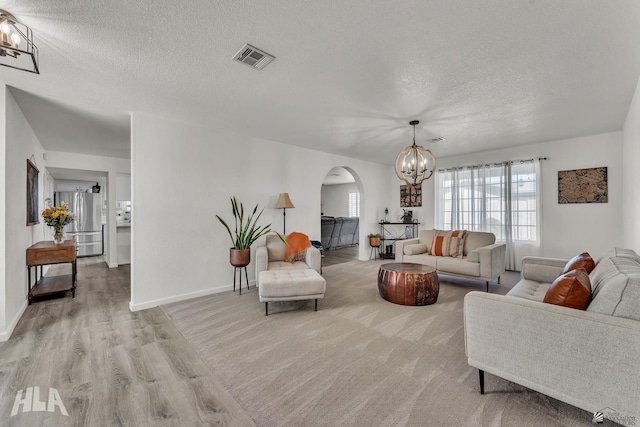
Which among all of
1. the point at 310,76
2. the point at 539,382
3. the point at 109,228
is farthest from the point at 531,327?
the point at 109,228

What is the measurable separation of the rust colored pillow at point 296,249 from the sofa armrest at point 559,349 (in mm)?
2726

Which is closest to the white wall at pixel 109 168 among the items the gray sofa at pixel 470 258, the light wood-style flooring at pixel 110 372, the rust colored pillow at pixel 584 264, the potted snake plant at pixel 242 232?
the light wood-style flooring at pixel 110 372

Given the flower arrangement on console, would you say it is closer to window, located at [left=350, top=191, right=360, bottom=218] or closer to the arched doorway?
the arched doorway

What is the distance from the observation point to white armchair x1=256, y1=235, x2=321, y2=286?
3.79 m

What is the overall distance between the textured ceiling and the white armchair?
5.79 feet

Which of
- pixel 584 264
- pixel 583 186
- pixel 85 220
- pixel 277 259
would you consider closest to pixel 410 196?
pixel 583 186

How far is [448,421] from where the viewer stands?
1580 mm

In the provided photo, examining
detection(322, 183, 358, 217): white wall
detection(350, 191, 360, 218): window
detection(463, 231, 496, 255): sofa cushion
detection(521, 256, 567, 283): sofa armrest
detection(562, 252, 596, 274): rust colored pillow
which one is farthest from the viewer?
detection(322, 183, 358, 217): white wall

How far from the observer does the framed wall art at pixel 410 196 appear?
687 cm

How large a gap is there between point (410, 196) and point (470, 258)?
3046mm

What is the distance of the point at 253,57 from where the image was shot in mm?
2193

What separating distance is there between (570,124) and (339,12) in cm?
414

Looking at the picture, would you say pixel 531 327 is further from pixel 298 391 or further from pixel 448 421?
pixel 298 391

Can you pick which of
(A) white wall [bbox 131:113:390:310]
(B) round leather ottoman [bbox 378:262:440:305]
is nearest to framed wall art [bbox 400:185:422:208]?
(A) white wall [bbox 131:113:390:310]
